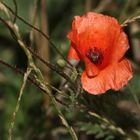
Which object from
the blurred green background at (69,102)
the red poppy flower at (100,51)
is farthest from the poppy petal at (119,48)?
the blurred green background at (69,102)

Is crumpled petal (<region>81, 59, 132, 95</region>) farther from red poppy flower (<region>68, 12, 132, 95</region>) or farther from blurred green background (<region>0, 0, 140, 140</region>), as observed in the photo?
blurred green background (<region>0, 0, 140, 140</region>)

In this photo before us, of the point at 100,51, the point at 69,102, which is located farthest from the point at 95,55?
the point at 69,102

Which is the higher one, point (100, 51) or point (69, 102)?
point (100, 51)

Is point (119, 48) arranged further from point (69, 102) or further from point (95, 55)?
point (69, 102)

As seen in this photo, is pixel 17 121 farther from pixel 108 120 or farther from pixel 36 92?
pixel 108 120

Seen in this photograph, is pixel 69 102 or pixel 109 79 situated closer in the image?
pixel 109 79

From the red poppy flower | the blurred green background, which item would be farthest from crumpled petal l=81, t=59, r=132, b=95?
the blurred green background

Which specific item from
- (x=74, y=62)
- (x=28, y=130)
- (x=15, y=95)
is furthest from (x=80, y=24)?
(x=15, y=95)
